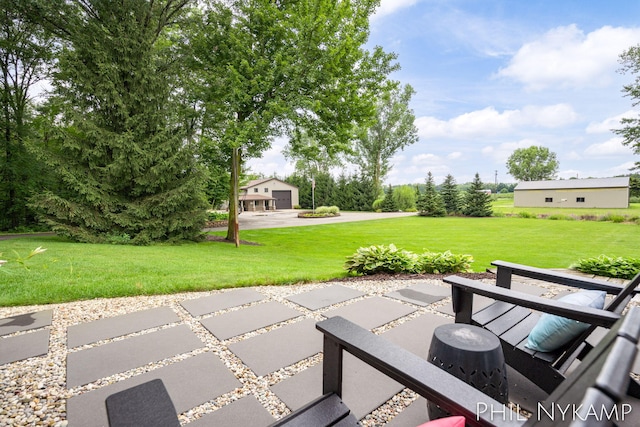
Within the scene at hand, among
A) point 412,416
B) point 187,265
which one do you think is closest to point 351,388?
point 412,416

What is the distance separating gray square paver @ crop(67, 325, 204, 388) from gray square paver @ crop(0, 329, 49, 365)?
1.04 feet

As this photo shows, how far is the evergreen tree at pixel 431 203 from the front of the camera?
2389 centimetres

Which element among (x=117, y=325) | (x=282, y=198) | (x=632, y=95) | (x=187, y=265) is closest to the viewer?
(x=117, y=325)

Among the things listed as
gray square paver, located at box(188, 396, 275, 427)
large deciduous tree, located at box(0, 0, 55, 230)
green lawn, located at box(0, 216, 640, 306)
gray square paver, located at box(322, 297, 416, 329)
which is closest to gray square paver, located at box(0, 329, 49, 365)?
green lawn, located at box(0, 216, 640, 306)

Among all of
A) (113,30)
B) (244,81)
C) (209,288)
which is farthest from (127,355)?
(113,30)

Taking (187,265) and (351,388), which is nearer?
(351,388)

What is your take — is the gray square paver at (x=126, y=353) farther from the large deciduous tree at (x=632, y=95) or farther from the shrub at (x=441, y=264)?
the large deciduous tree at (x=632, y=95)

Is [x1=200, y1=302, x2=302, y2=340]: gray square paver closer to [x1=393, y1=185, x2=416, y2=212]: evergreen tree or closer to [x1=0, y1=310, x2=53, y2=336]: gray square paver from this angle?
[x1=0, y1=310, x2=53, y2=336]: gray square paver

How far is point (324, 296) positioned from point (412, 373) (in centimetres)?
274

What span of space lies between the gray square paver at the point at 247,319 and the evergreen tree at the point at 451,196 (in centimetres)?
2443

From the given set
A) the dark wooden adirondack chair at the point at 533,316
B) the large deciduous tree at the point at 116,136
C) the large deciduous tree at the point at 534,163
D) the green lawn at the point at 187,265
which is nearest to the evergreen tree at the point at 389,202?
the green lawn at the point at 187,265

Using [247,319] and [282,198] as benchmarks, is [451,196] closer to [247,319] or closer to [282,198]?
[282,198]

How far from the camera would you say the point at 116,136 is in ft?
27.5

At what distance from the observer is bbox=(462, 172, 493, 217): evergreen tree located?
74.5 feet
